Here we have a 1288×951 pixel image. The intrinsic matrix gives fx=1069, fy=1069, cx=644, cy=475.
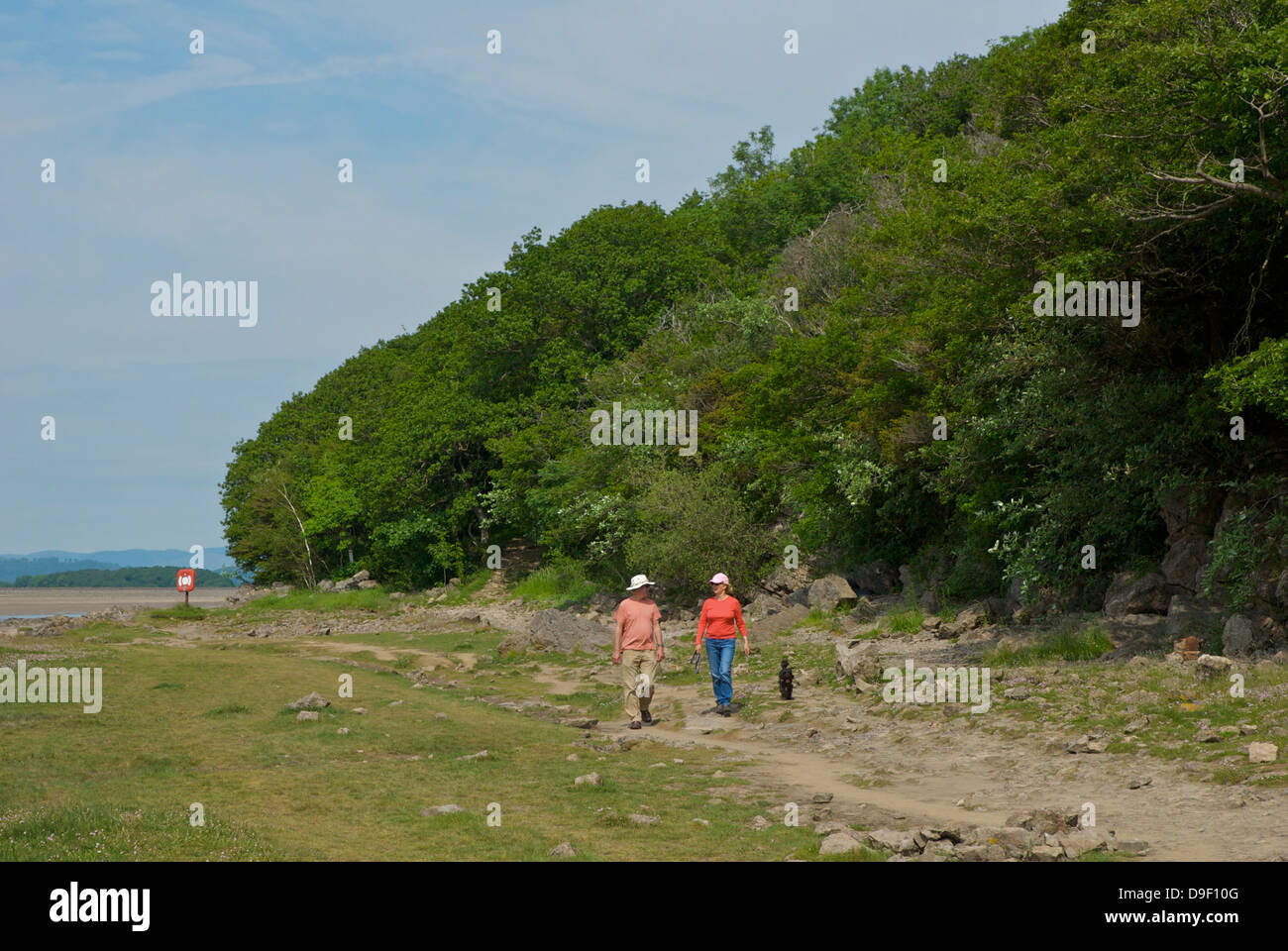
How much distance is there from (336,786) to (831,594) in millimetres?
19907

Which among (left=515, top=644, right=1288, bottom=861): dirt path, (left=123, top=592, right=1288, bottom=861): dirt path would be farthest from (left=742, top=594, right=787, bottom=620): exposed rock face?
(left=515, top=644, right=1288, bottom=861): dirt path

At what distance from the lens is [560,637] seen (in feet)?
92.2

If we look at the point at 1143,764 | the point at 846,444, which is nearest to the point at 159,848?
the point at 1143,764

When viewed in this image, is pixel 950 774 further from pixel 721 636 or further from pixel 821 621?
pixel 821 621

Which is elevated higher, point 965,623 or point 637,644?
point 637,644

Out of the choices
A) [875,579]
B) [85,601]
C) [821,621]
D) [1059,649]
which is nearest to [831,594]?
[821,621]

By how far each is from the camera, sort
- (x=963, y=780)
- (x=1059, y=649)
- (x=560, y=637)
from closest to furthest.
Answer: (x=963, y=780), (x=1059, y=649), (x=560, y=637)

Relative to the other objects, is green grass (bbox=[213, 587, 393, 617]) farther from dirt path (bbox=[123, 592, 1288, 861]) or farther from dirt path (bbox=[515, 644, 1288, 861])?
dirt path (bbox=[515, 644, 1288, 861])

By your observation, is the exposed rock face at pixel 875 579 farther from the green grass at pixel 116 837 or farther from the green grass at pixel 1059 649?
the green grass at pixel 116 837

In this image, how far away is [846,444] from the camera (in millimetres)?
29438

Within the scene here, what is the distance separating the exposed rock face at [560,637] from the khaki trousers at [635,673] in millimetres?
10652

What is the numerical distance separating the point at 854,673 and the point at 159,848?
12.8m

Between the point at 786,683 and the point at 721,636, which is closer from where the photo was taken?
the point at 721,636

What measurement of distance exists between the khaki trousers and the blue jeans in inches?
50.0
